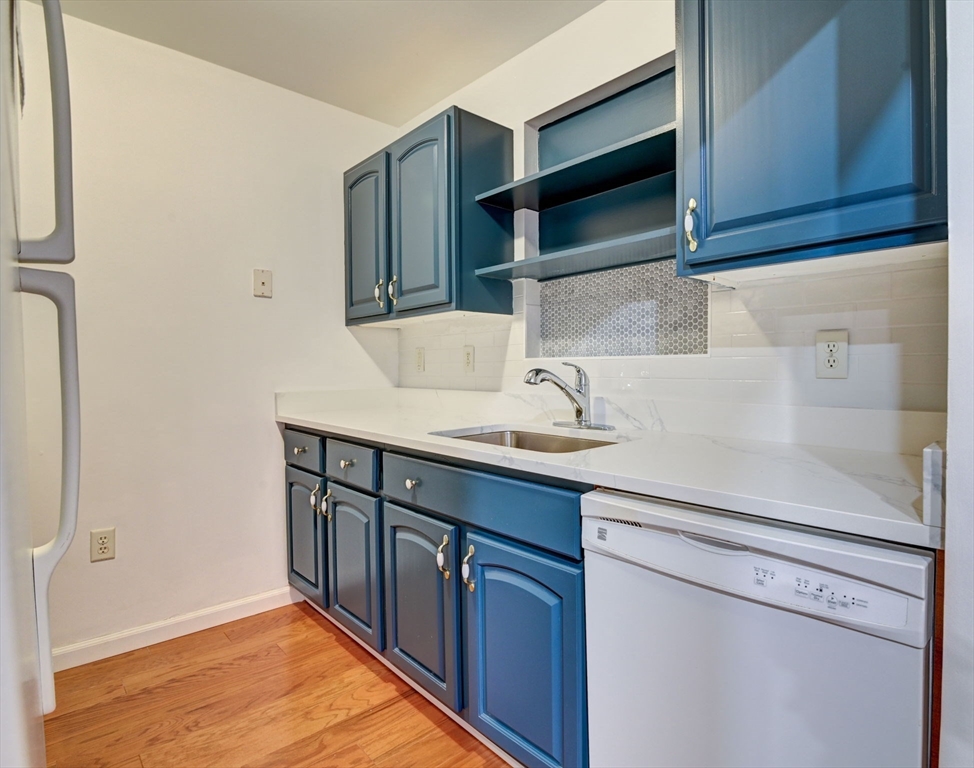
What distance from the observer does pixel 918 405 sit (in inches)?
49.2

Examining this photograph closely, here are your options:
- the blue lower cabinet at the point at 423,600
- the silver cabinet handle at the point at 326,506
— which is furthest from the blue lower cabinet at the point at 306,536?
the blue lower cabinet at the point at 423,600

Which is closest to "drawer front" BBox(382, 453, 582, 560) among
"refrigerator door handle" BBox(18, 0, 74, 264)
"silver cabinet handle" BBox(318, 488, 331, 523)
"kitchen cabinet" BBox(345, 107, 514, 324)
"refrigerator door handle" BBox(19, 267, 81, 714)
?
"silver cabinet handle" BBox(318, 488, 331, 523)

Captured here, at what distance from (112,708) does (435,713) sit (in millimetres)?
1078

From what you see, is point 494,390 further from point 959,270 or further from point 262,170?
point 959,270

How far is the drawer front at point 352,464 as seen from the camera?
187 centimetres

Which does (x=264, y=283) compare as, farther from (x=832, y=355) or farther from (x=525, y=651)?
(x=832, y=355)

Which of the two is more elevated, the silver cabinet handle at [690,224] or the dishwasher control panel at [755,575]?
the silver cabinet handle at [690,224]

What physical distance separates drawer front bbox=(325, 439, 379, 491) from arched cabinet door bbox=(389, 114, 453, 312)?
647 mm

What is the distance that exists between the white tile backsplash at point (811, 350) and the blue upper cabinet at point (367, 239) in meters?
1.07

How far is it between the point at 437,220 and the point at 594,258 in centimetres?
68

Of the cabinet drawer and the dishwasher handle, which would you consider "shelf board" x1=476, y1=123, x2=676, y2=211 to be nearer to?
the dishwasher handle

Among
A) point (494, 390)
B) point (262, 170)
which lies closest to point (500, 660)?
point (494, 390)

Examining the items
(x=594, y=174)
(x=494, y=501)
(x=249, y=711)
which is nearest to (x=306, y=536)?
(x=249, y=711)

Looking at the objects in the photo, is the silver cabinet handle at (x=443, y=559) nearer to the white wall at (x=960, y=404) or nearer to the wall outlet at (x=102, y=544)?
the white wall at (x=960, y=404)
